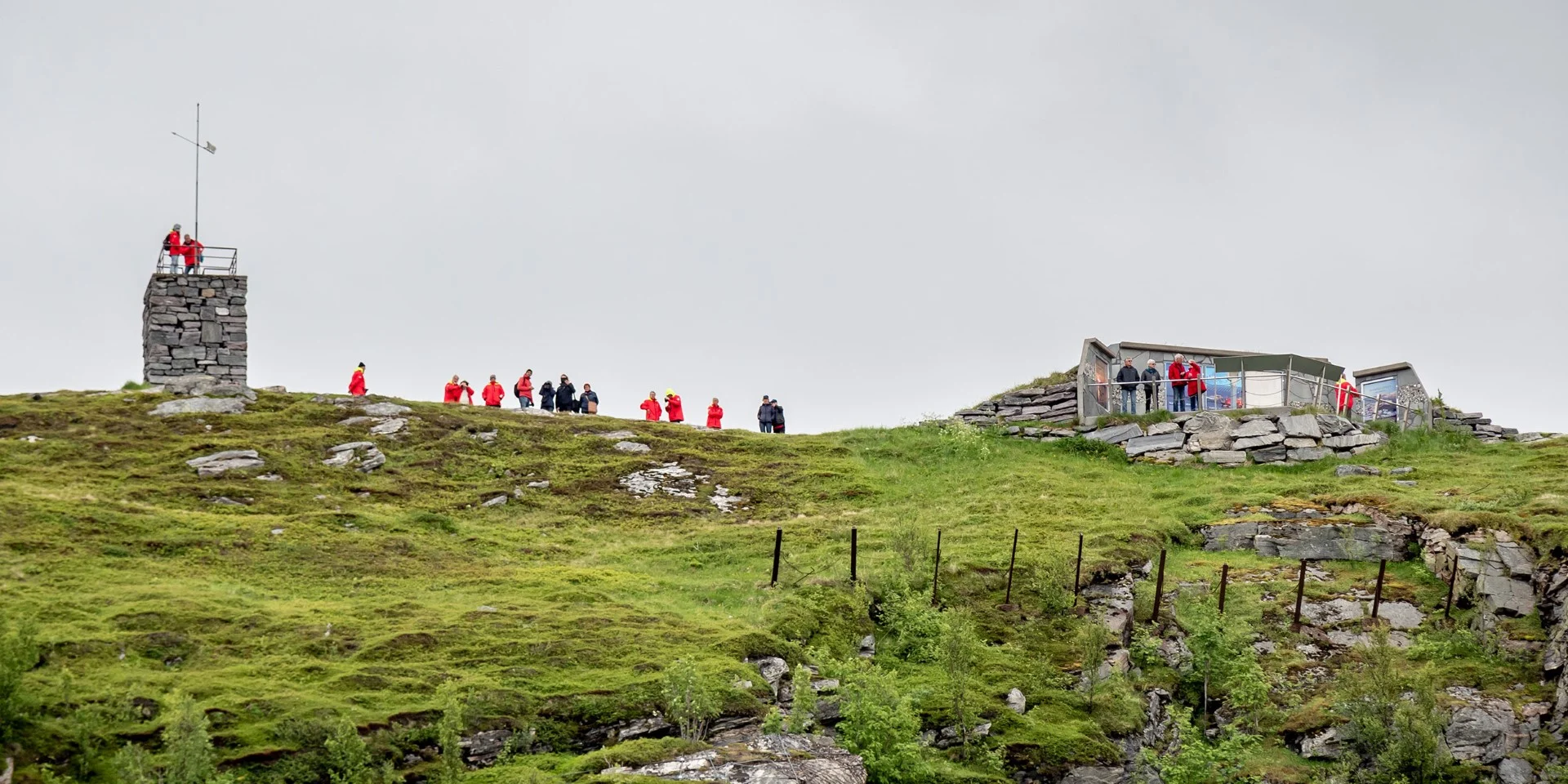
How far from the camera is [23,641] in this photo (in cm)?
2347

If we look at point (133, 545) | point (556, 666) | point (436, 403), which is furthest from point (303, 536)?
point (436, 403)

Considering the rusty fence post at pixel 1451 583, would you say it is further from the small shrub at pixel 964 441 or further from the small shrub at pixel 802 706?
the small shrub at pixel 964 441

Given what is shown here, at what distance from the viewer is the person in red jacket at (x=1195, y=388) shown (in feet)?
152

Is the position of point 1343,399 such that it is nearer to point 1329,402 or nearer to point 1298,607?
point 1329,402

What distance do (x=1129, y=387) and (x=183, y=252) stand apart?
2887 centimetres

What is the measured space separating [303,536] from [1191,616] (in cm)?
1847

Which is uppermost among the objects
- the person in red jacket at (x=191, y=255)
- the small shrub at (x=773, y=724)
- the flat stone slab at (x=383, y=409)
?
the person in red jacket at (x=191, y=255)

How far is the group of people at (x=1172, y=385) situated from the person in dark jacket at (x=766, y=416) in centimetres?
1150

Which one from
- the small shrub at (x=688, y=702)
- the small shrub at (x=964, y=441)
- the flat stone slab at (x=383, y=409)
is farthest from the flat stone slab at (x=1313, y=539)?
the flat stone slab at (x=383, y=409)

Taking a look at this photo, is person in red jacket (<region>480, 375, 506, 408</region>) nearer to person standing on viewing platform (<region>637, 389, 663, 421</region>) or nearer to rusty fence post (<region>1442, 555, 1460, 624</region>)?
person standing on viewing platform (<region>637, 389, 663, 421</region>)

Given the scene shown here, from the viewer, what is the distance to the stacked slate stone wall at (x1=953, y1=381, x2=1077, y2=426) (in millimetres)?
47875

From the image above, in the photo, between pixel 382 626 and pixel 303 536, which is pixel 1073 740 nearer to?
pixel 382 626

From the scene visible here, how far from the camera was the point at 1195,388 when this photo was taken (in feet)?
152

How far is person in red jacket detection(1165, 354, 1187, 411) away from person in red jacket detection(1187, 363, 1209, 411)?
0.11m
